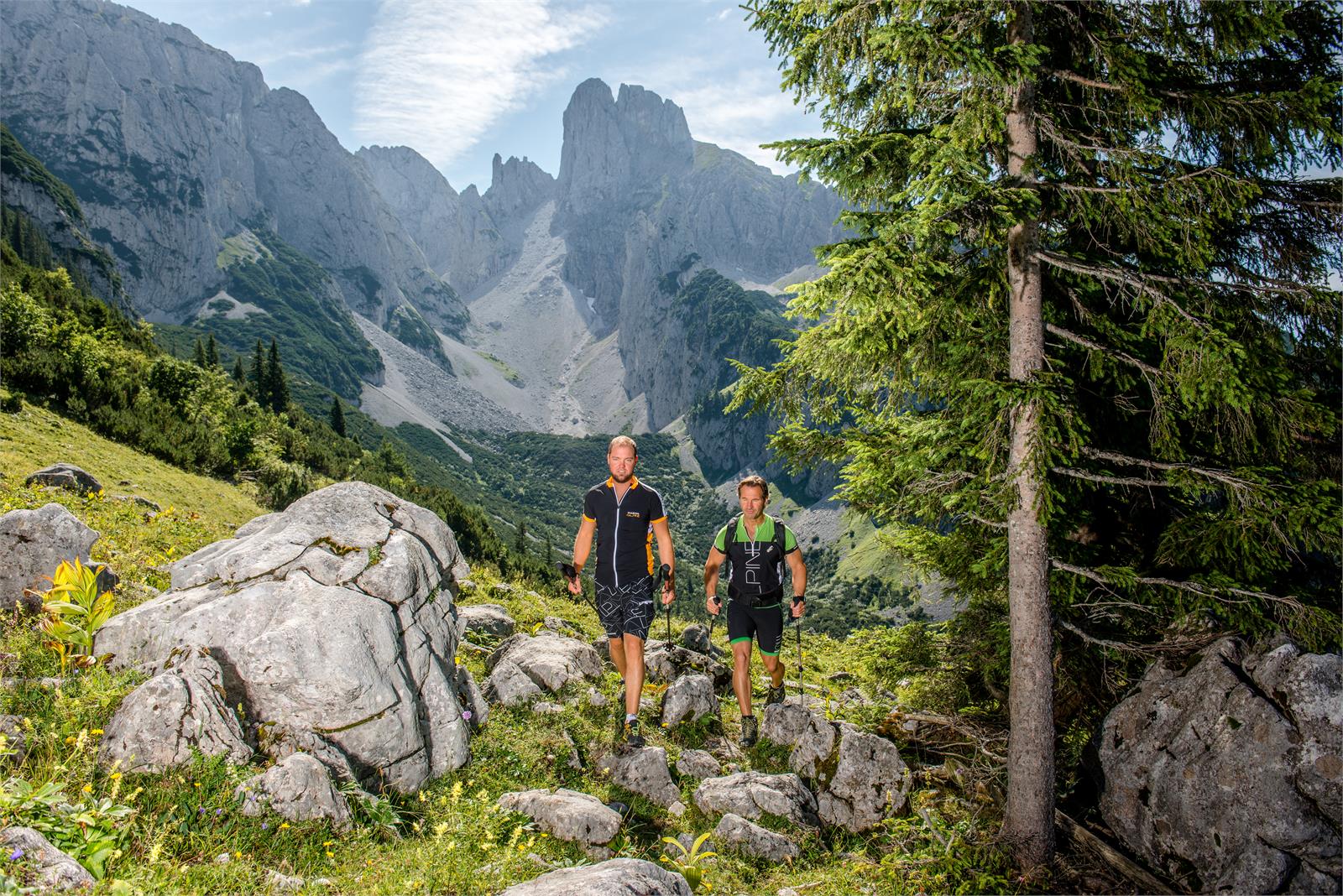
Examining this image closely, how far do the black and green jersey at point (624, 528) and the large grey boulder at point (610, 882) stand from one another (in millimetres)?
3420

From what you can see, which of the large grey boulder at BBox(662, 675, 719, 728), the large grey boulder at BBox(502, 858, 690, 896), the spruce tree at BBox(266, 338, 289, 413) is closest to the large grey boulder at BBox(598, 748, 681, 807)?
the large grey boulder at BBox(662, 675, 719, 728)

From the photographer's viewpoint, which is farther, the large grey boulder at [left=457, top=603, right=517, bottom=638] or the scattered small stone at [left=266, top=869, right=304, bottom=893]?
the large grey boulder at [left=457, top=603, right=517, bottom=638]

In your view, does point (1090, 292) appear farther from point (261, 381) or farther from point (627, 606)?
point (261, 381)

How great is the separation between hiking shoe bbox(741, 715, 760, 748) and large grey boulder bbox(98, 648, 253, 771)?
18.7ft

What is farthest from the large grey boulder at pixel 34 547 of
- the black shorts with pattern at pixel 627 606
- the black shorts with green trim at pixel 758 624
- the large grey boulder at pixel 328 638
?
the black shorts with green trim at pixel 758 624

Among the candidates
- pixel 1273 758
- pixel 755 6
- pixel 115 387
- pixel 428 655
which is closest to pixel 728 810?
pixel 428 655

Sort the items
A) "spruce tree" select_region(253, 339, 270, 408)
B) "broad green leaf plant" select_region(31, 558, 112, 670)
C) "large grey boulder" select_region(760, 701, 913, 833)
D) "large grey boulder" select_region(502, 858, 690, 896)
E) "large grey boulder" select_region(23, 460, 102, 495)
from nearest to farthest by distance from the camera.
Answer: "large grey boulder" select_region(502, 858, 690, 896) → "broad green leaf plant" select_region(31, 558, 112, 670) → "large grey boulder" select_region(760, 701, 913, 833) → "large grey boulder" select_region(23, 460, 102, 495) → "spruce tree" select_region(253, 339, 270, 408)

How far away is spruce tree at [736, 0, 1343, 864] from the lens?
5.66 metres

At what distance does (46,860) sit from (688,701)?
6.92 meters

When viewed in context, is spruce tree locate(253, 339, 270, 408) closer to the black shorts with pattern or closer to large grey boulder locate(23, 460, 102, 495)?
large grey boulder locate(23, 460, 102, 495)

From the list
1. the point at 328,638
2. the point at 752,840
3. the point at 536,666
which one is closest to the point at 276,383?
the point at 536,666

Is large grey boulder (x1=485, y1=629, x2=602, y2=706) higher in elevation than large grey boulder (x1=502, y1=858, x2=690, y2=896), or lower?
lower

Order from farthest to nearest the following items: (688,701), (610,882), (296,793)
→ 1. (688,701)
2. (296,793)
3. (610,882)

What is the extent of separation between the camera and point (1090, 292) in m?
7.41
